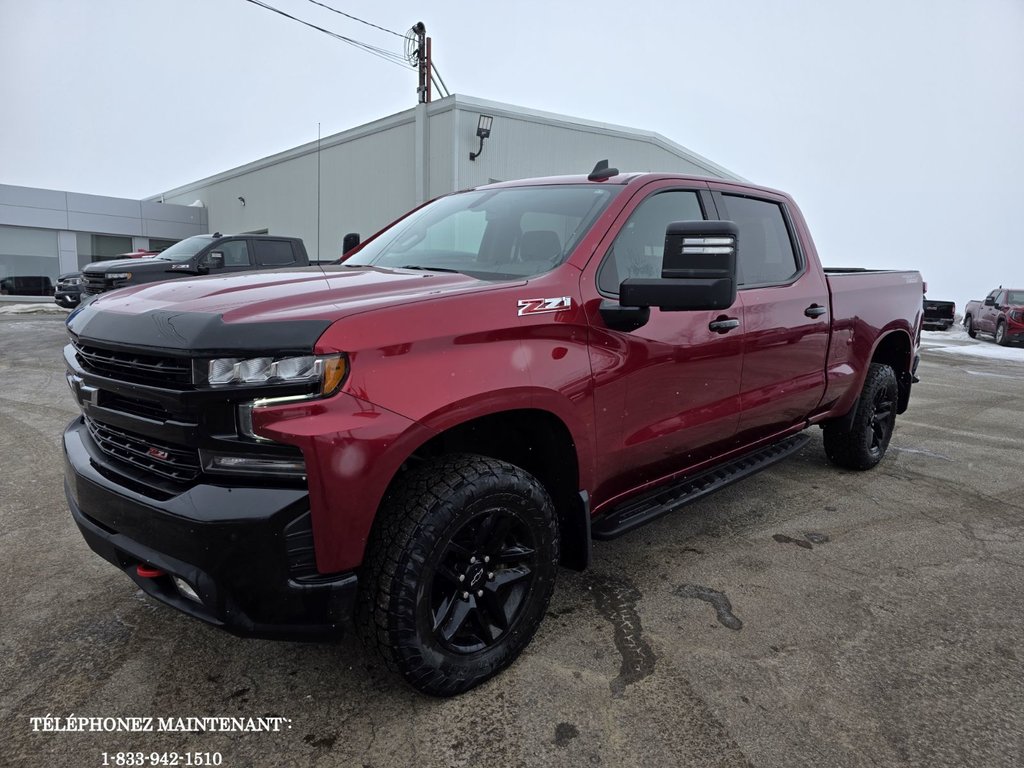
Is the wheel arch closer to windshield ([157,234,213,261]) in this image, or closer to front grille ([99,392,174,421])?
front grille ([99,392,174,421])

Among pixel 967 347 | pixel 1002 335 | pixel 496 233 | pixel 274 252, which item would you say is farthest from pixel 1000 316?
pixel 496 233

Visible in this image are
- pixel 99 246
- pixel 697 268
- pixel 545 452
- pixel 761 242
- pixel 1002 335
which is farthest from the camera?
pixel 99 246

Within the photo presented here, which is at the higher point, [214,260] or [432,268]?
[214,260]

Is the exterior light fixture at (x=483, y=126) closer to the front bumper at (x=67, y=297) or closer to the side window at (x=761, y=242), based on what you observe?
the front bumper at (x=67, y=297)

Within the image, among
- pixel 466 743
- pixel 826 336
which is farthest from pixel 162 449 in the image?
pixel 826 336

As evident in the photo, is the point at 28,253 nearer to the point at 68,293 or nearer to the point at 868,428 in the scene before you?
the point at 68,293

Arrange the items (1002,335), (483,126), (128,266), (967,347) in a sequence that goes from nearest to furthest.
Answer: (128,266) < (483,126) < (967,347) < (1002,335)

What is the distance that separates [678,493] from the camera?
10.5 feet

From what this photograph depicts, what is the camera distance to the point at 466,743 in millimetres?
2104

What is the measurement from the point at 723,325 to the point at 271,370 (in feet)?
6.86

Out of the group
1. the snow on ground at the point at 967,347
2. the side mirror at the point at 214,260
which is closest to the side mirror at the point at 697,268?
the side mirror at the point at 214,260

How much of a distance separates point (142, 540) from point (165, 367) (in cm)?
53

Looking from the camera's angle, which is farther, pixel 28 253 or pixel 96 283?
pixel 28 253

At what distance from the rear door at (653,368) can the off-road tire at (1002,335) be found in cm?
1890
